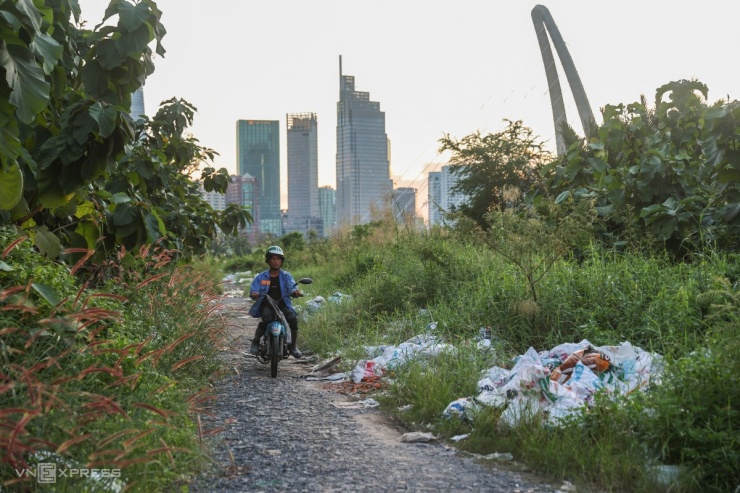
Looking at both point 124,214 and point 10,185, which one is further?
point 124,214

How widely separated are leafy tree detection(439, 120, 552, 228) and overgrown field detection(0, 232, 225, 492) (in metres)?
17.9

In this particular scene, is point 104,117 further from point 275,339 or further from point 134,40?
point 275,339

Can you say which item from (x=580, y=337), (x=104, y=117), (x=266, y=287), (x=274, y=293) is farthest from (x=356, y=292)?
(x=104, y=117)

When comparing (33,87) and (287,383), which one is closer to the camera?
(33,87)

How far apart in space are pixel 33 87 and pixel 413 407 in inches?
139

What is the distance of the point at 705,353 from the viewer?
15.2 ft

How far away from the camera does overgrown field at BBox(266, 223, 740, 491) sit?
13.1 feet

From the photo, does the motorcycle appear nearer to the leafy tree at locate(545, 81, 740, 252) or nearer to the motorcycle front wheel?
the motorcycle front wheel

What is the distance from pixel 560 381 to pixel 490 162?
58.8ft

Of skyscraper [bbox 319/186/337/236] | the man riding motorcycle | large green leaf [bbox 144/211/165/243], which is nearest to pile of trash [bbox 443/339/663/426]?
large green leaf [bbox 144/211/165/243]

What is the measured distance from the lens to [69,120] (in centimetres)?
441

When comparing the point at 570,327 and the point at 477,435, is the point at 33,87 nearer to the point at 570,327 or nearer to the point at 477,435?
the point at 477,435

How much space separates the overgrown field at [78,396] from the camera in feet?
10.4

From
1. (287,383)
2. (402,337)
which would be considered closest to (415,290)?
(402,337)
